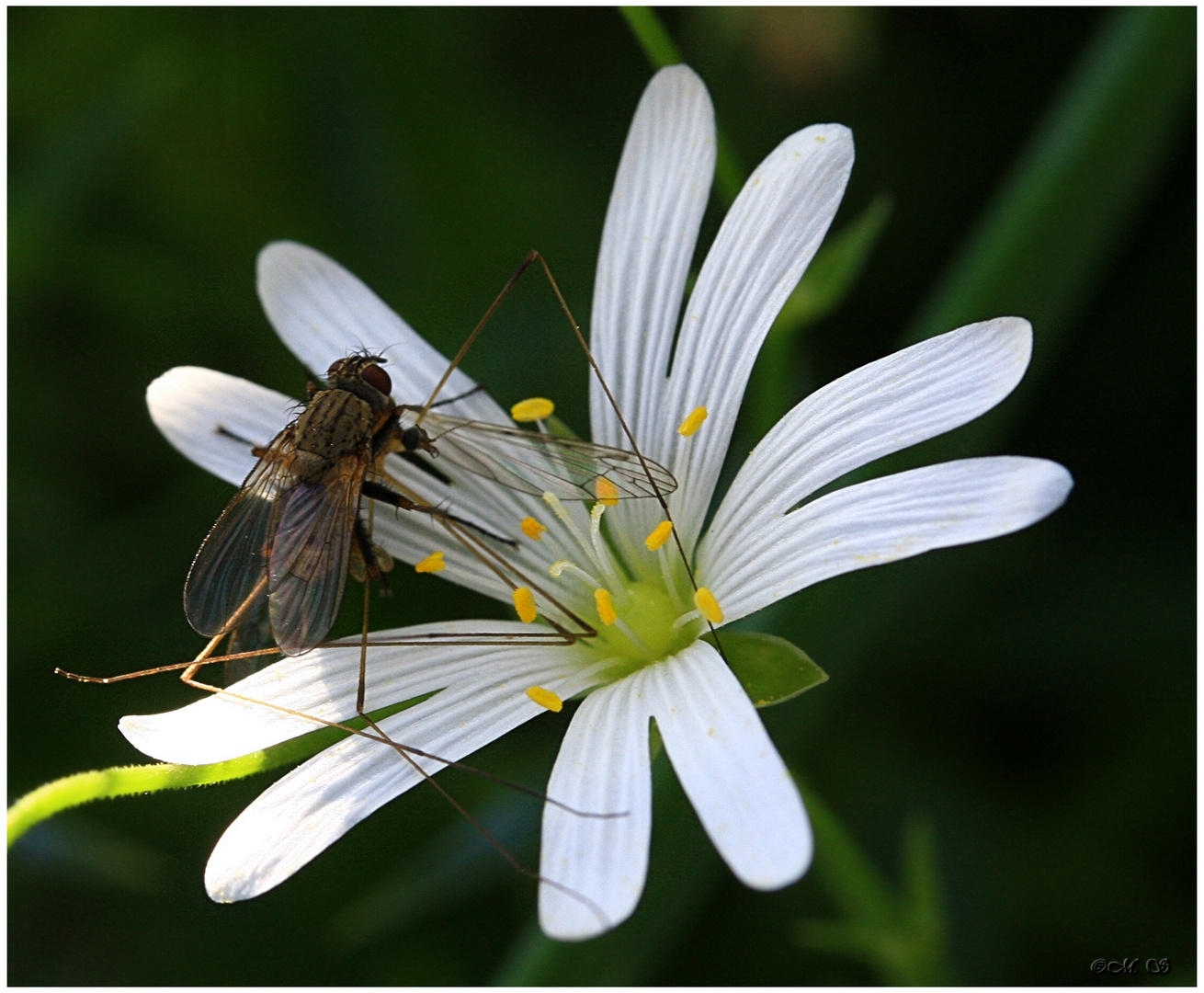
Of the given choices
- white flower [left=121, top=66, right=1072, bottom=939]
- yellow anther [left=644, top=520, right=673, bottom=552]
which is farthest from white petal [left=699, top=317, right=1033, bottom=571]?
yellow anther [left=644, top=520, right=673, bottom=552]

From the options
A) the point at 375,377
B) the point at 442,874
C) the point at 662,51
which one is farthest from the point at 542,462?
the point at 442,874

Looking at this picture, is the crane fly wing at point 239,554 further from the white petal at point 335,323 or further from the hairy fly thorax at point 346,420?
the white petal at point 335,323

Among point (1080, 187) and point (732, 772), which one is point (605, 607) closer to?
point (732, 772)

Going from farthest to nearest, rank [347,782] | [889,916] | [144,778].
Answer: [889,916] → [347,782] → [144,778]

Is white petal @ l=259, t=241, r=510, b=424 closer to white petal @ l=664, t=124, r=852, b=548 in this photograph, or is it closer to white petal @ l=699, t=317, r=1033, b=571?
white petal @ l=664, t=124, r=852, b=548

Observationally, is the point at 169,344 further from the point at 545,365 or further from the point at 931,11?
the point at 931,11
